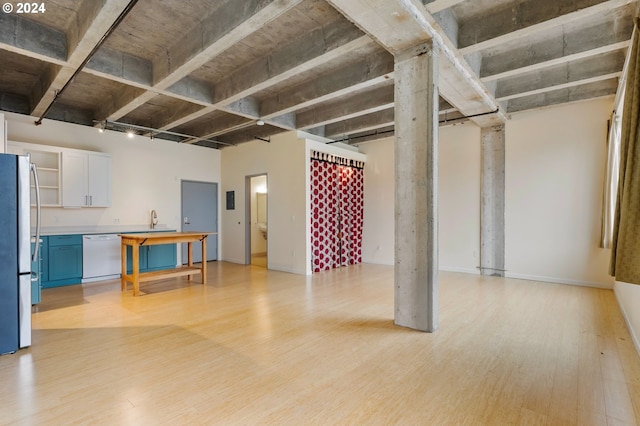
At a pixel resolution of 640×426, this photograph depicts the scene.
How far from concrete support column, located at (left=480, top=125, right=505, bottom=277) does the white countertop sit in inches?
256

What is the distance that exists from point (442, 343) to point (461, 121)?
14.8 ft

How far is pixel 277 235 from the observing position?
6.62m

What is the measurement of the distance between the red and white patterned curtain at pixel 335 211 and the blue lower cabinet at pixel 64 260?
13.5ft

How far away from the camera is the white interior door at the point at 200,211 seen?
24.0 feet

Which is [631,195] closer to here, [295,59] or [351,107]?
[295,59]

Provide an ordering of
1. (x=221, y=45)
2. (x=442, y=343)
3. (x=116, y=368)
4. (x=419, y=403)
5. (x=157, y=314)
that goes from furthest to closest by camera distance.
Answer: (x=157, y=314) → (x=221, y=45) → (x=442, y=343) → (x=116, y=368) → (x=419, y=403)

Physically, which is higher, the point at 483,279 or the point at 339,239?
the point at 339,239

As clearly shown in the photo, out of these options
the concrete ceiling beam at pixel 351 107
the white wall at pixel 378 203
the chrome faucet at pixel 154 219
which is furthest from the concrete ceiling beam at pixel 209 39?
the white wall at pixel 378 203

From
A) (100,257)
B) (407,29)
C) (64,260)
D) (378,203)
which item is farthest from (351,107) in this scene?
(64,260)

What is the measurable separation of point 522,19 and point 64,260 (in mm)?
7104

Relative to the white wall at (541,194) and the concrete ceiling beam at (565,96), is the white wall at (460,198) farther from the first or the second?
the concrete ceiling beam at (565,96)

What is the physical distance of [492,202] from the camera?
5.85 metres

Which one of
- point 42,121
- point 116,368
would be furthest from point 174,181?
point 116,368

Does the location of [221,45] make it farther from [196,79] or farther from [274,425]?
[274,425]
